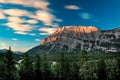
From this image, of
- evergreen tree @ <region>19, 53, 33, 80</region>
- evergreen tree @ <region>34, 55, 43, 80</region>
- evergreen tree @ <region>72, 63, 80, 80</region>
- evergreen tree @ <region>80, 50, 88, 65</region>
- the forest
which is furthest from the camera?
evergreen tree @ <region>72, 63, 80, 80</region>

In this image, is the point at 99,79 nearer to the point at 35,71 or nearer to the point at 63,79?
the point at 63,79

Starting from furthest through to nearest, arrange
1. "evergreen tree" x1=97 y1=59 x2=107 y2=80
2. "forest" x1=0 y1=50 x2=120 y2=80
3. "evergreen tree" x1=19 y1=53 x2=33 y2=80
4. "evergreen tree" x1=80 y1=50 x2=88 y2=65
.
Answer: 1. "evergreen tree" x1=97 y1=59 x2=107 y2=80
2. "evergreen tree" x1=80 y1=50 x2=88 y2=65
3. "evergreen tree" x1=19 y1=53 x2=33 y2=80
4. "forest" x1=0 y1=50 x2=120 y2=80

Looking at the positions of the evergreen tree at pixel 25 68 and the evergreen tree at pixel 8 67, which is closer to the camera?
the evergreen tree at pixel 8 67

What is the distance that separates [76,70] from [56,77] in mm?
10063

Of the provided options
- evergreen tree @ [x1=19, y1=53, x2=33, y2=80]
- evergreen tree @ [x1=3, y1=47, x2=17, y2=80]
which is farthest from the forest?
evergreen tree @ [x1=3, y1=47, x2=17, y2=80]

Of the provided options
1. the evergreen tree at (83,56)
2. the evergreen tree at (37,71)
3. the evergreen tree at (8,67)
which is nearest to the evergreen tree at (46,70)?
the evergreen tree at (37,71)

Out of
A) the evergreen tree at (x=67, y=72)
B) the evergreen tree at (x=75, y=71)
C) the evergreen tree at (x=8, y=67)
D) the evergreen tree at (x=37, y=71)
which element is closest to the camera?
the evergreen tree at (x=8, y=67)

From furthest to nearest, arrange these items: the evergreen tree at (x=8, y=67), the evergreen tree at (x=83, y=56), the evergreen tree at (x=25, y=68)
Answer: the evergreen tree at (x=83, y=56) → the evergreen tree at (x=25, y=68) → the evergreen tree at (x=8, y=67)

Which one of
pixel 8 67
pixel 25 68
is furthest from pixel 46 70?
pixel 8 67

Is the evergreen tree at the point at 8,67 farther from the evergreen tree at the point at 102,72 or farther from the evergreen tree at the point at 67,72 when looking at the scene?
the evergreen tree at the point at 102,72

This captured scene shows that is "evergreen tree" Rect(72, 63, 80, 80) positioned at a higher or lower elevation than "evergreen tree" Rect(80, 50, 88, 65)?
lower

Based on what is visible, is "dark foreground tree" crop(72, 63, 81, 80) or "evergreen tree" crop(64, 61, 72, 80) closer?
"evergreen tree" crop(64, 61, 72, 80)

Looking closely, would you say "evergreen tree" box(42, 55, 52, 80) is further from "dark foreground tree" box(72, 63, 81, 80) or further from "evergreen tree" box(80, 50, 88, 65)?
"evergreen tree" box(80, 50, 88, 65)

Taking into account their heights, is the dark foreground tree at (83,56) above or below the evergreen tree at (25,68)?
above
